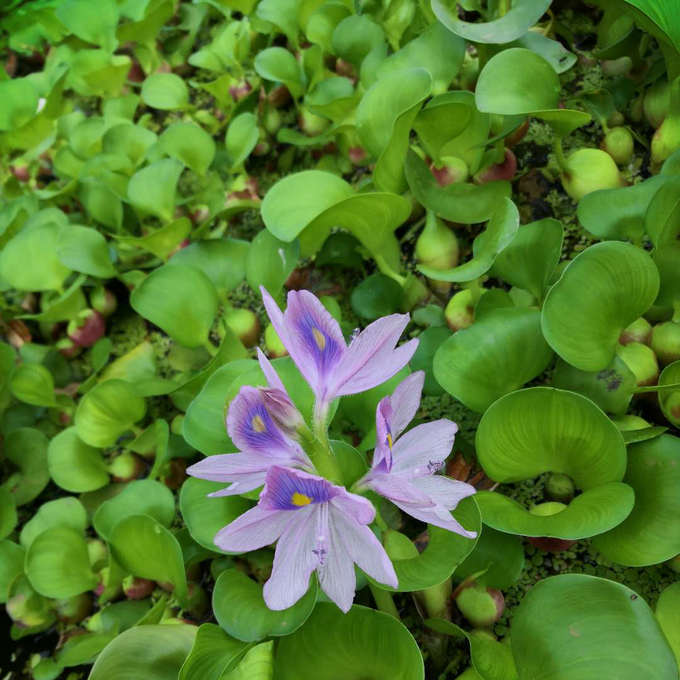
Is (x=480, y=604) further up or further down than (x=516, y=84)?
further down

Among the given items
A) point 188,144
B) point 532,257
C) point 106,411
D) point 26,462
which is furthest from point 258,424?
point 188,144

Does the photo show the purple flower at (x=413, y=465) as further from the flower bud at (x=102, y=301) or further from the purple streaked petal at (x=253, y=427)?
the flower bud at (x=102, y=301)

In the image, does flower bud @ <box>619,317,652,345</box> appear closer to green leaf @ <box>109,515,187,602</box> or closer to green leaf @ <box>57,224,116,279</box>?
green leaf @ <box>109,515,187,602</box>

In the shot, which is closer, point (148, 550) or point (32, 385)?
point (148, 550)

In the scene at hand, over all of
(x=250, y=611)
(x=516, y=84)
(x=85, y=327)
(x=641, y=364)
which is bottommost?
(x=85, y=327)

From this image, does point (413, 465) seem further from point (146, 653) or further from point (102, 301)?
point (102, 301)

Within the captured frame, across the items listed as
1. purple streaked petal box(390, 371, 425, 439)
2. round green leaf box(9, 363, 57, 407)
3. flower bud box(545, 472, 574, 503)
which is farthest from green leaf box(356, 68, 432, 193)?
round green leaf box(9, 363, 57, 407)

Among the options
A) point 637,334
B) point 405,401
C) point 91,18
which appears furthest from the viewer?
point 91,18

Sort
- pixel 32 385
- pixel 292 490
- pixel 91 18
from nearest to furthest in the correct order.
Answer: pixel 292 490
pixel 32 385
pixel 91 18
